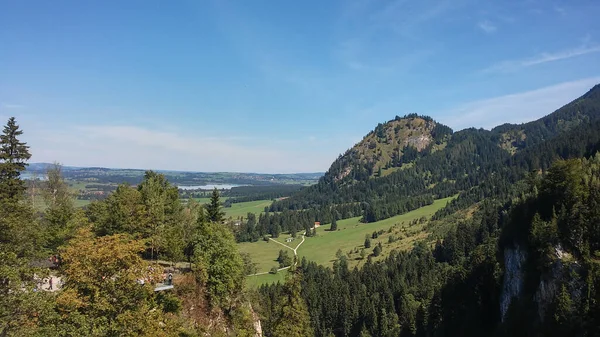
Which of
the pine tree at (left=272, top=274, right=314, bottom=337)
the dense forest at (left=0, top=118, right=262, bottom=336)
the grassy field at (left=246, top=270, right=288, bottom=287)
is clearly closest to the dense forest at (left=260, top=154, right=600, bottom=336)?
the pine tree at (left=272, top=274, right=314, bottom=337)

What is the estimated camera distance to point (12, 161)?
50.5 m

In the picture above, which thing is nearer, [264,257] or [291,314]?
[291,314]

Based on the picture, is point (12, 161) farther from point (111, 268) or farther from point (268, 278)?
point (268, 278)

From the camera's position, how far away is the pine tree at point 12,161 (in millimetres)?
48875

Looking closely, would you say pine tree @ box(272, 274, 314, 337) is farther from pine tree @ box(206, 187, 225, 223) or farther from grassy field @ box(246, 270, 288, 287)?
grassy field @ box(246, 270, 288, 287)

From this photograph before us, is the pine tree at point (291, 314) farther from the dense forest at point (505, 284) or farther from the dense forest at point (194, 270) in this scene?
the dense forest at point (505, 284)

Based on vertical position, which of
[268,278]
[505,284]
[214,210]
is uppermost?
[214,210]

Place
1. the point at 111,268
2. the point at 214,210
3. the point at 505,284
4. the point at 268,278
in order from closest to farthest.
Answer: the point at 111,268
the point at 214,210
the point at 505,284
the point at 268,278

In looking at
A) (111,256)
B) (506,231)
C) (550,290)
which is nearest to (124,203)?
(111,256)

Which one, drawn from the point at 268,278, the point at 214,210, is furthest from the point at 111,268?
the point at 268,278

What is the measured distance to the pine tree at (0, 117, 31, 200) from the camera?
48875mm

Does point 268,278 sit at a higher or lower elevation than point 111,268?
lower

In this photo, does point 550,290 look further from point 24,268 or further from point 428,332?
point 24,268

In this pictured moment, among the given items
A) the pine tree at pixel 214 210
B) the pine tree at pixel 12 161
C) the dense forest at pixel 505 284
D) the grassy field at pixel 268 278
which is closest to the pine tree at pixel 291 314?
the dense forest at pixel 505 284
